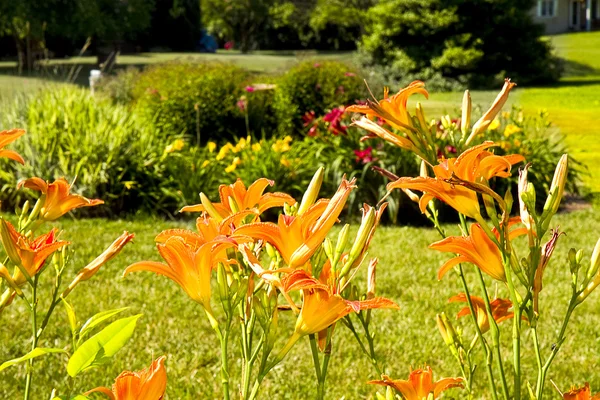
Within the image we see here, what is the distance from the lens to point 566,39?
1395 inches

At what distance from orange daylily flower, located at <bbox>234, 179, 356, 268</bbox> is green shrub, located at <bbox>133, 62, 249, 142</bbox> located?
6940 millimetres

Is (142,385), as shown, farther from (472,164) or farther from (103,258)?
(472,164)

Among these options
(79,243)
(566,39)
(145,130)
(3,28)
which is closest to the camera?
(79,243)

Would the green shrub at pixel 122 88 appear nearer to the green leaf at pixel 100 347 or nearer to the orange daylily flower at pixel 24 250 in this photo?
the orange daylily flower at pixel 24 250

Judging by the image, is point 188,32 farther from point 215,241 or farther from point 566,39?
point 215,241

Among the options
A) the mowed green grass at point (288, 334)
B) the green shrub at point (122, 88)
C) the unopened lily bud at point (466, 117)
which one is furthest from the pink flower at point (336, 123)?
the unopened lily bud at point (466, 117)

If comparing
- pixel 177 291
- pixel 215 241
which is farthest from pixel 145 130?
pixel 215 241

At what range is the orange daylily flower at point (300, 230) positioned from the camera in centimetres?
81

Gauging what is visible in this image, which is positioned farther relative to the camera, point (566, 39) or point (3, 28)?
point (566, 39)

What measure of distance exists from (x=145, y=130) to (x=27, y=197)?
1211mm

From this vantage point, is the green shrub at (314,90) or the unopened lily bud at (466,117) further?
the green shrub at (314,90)

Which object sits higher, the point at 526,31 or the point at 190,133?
the point at 526,31

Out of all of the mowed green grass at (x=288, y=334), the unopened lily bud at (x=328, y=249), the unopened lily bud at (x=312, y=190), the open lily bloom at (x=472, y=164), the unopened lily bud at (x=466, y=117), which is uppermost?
the unopened lily bud at (x=466, y=117)

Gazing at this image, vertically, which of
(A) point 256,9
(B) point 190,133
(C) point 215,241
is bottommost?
(B) point 190,133
